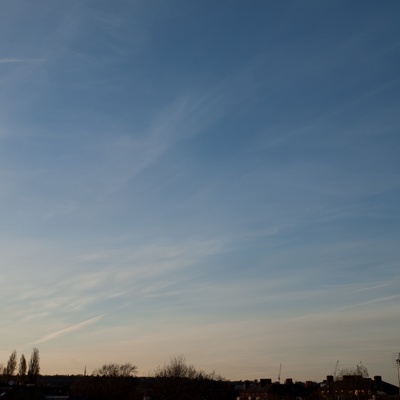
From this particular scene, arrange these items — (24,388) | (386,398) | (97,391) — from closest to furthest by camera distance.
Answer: (24,388), (386,398), (97,391)

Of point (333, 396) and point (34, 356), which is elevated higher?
point (34, 356)

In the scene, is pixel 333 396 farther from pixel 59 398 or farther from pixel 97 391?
pixel 59 398

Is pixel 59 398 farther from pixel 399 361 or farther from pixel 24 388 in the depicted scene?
pixel 399 361

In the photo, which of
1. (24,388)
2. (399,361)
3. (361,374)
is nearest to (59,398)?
(24,388)

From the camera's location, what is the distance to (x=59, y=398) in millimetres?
130625

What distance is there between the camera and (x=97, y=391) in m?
168

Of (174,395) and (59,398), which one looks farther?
(174,395)

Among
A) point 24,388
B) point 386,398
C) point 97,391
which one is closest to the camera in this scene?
point 24,388

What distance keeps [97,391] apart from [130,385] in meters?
11.3

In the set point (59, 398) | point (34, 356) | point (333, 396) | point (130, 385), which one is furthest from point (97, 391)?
point (333, 396)

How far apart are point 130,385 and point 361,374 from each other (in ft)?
215

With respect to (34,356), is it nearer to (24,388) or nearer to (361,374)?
(24,388)

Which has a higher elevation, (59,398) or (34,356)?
(34,356)

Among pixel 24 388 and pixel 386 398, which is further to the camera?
pixel 386 398
